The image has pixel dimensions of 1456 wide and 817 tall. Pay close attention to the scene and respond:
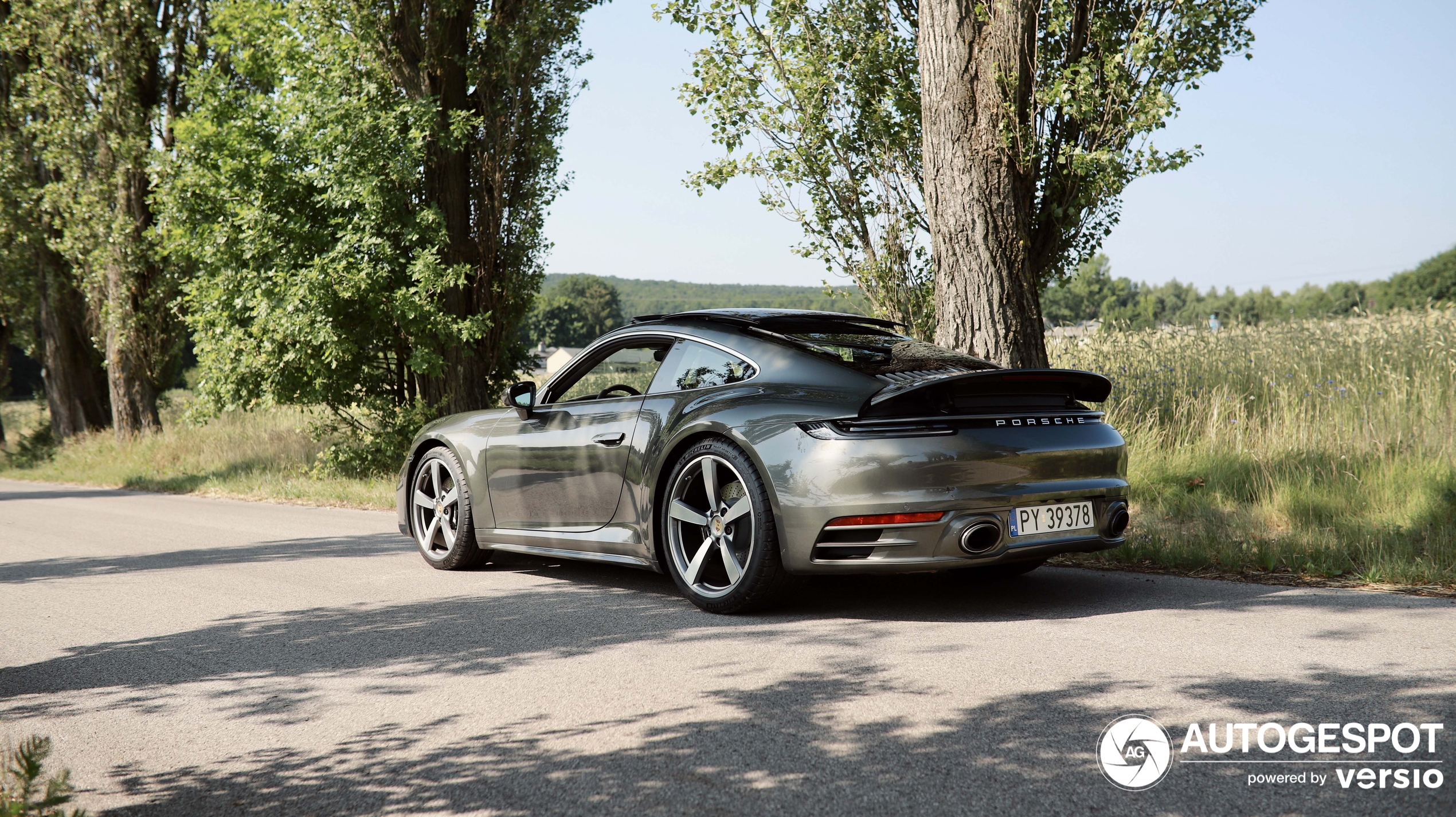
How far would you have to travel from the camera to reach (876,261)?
36.7 feet

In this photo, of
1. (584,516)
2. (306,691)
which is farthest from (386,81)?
(306,691)

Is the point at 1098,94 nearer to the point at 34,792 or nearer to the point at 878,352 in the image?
the point at 878,352

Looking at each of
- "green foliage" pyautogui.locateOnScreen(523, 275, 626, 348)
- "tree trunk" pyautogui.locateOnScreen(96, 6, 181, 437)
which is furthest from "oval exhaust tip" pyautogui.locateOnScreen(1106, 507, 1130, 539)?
"green foliage" pyautogui.locateOnScreen(523, 275, 626, 348)

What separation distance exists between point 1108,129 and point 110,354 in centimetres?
1851

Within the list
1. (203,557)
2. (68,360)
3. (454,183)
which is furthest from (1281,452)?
(68,360)

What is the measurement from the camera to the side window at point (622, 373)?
20.1 ft

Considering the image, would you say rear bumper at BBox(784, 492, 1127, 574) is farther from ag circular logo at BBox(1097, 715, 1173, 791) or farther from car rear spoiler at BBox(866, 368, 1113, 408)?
ag circular logo at BBox(1097, 715, 1173, 791)

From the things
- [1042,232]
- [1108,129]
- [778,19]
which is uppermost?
[778,19]

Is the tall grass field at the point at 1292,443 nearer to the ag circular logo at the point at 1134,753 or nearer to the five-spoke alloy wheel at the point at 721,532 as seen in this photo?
the five-spoke alloy wheel at the point at 721,532

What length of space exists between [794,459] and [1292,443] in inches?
225

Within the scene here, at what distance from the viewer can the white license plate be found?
484cm

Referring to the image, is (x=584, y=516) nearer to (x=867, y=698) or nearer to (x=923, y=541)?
(x=923, y=541)

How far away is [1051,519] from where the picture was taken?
4.96m

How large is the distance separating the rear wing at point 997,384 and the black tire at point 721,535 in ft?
2.23
